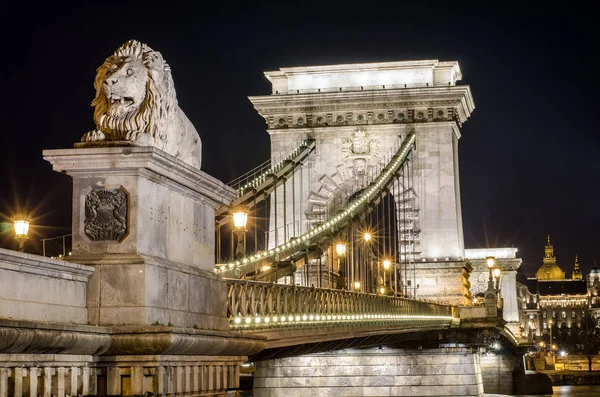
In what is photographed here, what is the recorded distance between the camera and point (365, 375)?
183ft

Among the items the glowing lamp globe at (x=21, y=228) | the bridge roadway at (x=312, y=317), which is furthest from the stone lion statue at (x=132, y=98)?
the glowing lamp globe at (x=21, y=228)

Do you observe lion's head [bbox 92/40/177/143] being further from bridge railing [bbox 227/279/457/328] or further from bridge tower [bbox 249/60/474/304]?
bridge tower [bbox 249/60/474/304]

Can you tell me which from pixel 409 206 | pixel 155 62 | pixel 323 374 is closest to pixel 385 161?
pixel 409 206

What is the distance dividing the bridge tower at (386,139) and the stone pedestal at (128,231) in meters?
53.7

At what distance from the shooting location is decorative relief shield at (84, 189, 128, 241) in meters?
12.6

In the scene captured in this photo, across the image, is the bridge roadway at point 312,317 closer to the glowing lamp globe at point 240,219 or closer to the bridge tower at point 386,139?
the glowing lamp globe at point 240,219

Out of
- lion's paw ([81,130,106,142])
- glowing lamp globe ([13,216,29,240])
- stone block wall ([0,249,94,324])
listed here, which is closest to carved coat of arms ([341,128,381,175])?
glowing lamp globe ([13,216,29,240])

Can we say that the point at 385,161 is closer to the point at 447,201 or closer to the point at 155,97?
the point at 447,201

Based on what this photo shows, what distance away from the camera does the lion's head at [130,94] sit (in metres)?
13.0

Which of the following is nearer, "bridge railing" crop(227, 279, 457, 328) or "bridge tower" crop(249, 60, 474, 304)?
"bridge railing" crop(227, 279, 457, 328)

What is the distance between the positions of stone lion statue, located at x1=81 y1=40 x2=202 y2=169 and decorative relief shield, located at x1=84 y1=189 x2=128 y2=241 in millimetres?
679

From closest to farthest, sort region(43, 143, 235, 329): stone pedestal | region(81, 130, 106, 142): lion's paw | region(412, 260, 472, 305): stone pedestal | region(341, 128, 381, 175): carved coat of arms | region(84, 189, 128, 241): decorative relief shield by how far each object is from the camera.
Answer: region(43, 143, 235, 329): stone pedestal → region(84, 189, 128, 241): decorative relief shield → region(81, 130, 106, 142): lion's paw → region(412, 260, 472, 305): stone pedestal → region(341, 128, 381, 175): carved coat of arms

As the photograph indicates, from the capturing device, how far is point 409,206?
68000mm

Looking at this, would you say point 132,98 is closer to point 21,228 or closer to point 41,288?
point 41,288
